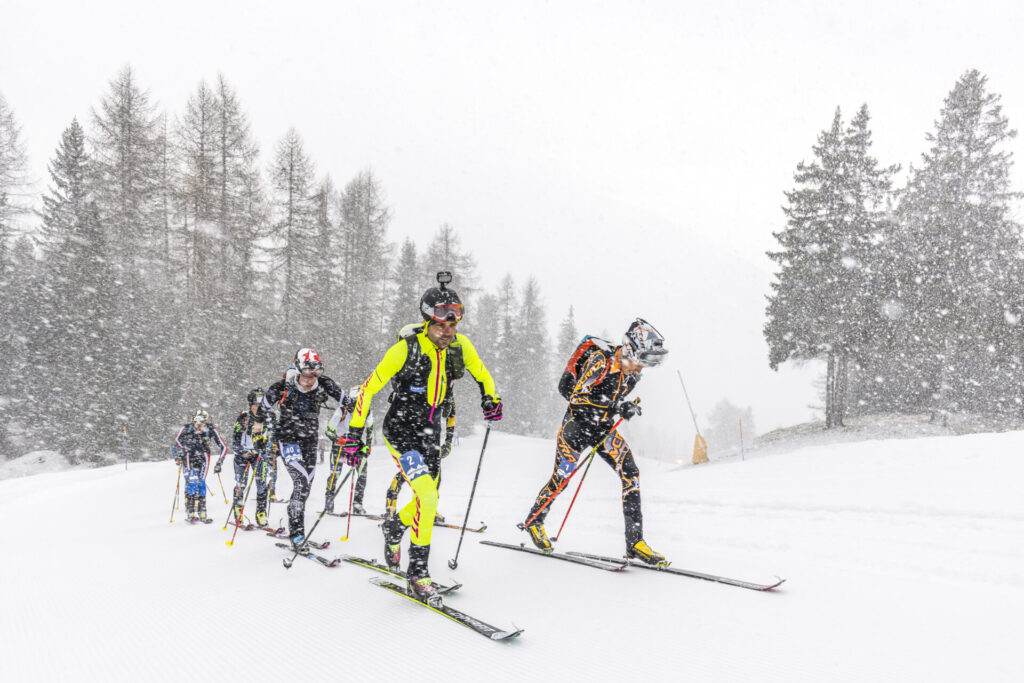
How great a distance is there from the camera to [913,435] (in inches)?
790

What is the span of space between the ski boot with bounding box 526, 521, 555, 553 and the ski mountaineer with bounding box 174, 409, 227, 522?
6563mm

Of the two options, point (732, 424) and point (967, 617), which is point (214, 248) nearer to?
point (967, 617)

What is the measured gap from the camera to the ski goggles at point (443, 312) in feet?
14.2

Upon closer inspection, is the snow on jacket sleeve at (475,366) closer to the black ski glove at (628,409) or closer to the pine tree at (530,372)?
the black ski glove at (628,409)

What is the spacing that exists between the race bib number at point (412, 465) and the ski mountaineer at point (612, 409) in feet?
5.14

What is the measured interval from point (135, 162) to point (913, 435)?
1397 inches

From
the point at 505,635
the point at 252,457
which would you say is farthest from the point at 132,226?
the point at 505,635

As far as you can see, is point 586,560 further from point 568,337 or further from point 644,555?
point 568,337

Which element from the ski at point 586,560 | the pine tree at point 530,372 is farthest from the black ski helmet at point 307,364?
the pine tree at point 530,372

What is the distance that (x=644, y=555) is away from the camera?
493 cm

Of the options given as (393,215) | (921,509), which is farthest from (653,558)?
(393,215)

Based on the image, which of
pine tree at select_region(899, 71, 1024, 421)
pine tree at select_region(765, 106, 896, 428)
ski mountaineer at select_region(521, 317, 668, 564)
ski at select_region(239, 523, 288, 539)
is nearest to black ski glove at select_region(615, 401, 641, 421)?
ski mountaineer at select_region(521, 317, 668, 564)

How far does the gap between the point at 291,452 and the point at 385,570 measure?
2.24 metres

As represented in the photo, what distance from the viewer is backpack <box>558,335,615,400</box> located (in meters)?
5.22
